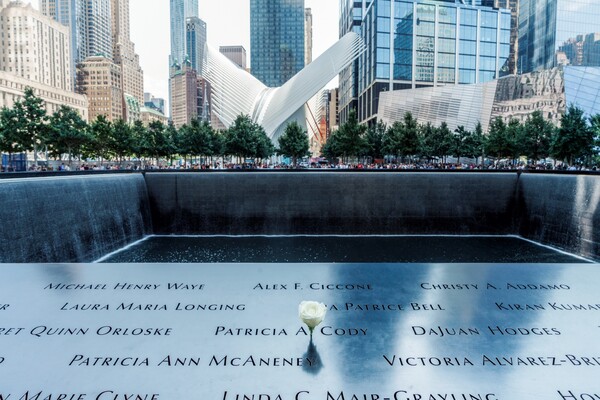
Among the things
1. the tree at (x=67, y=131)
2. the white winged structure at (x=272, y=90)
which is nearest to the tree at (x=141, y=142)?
the tree at (x=67, y=131)

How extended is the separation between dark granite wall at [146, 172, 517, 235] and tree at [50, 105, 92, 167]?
1523cm

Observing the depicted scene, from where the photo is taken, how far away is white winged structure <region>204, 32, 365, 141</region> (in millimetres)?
56594

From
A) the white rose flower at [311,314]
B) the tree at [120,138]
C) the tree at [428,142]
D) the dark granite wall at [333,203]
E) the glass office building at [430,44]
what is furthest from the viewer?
the glass office building at [430,44]

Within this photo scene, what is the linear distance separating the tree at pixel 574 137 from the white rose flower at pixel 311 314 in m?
36.4

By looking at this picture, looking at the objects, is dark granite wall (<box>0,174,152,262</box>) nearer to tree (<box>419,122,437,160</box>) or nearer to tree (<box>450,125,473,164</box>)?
tree (<box>419,122,437,160</box>)

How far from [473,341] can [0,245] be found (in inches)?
551

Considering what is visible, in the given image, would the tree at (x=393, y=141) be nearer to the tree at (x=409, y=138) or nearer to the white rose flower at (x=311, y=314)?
the tree at (x=409, y=138)

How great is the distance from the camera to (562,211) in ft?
69.4

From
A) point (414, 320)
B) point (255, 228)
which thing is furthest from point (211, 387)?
point (255, 228)

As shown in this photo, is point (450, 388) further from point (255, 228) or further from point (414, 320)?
point (255, 228)

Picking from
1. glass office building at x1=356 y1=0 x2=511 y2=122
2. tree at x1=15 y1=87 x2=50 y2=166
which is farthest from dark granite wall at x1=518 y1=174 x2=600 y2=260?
glass office building at x1=356 y1=0 x2=511 y2=122

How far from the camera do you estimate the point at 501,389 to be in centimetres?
290

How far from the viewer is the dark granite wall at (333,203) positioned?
2481 centimetres

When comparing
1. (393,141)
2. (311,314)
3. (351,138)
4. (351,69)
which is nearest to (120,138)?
(351,138)
